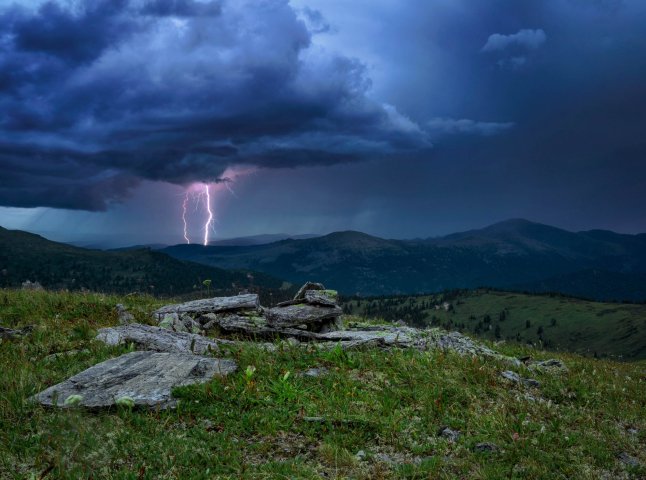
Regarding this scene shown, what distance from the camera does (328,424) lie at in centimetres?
866

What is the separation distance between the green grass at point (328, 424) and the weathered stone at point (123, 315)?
313cm

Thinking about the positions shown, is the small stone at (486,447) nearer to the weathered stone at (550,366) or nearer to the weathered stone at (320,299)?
the weathered stone at (550,366)

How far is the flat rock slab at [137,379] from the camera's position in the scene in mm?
9062

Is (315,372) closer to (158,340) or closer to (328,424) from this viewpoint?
(328,424)

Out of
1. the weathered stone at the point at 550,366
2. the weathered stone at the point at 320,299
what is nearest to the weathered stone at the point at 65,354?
the weathered stone at the point at 320,299

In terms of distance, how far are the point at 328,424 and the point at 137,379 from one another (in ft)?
14.3

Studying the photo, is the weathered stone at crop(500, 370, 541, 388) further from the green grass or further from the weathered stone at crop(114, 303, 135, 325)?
the weathered stone at crop(114, 303, 135, 325)

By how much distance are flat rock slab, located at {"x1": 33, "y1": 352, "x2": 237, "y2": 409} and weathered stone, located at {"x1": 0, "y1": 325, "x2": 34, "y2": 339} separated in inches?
193

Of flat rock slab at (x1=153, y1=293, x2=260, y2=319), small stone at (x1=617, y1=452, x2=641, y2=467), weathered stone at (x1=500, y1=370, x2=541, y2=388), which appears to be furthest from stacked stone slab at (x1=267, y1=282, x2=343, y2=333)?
small stone at (x1=617, y1=452, x2=641, y2=467)

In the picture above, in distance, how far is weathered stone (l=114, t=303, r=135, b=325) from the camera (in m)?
16.6

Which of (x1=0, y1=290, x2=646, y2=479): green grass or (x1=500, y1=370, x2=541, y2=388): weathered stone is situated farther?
(x1=500, y1=370, x2=541, y2=388): weathered stone

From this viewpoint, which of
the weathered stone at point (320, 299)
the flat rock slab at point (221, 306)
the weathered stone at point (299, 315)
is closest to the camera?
the weathered stone at point (299, 315)

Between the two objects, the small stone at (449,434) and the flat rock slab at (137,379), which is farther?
the flat rock slab at (137,379)

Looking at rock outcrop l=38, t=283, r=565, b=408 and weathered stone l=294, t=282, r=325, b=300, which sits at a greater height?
weathered stone l=294, t=282, r=325, b=300
